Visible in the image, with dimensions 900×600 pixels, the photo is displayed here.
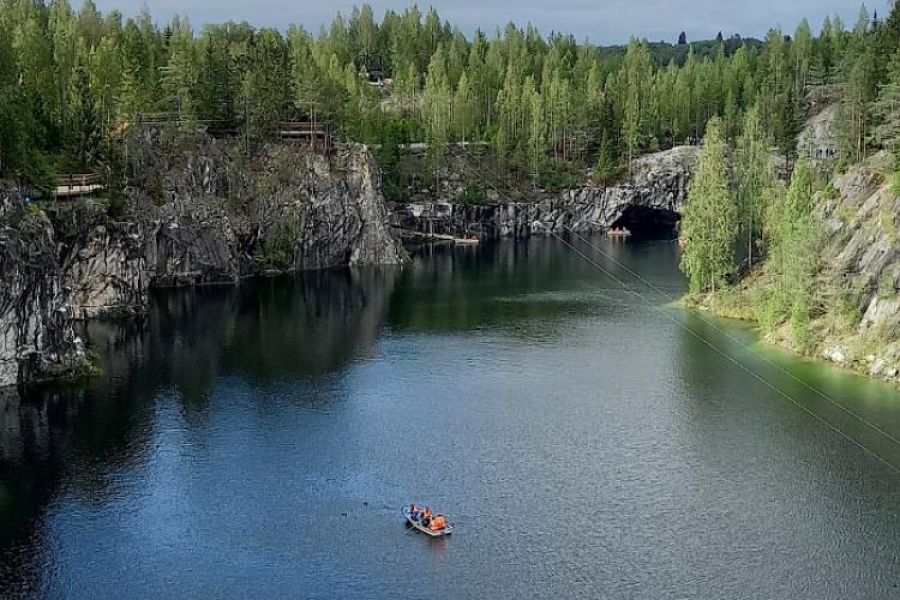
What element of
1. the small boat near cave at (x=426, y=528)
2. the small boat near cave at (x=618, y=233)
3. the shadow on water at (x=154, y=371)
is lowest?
the small boat near cave at (x=426, y=528)

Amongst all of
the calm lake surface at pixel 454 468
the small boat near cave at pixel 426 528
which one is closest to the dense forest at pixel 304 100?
the calm lake surface at pixel 454 468

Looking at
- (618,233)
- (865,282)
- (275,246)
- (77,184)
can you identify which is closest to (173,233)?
(275,246)

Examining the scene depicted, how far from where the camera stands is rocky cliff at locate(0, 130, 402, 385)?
78500 millimetres

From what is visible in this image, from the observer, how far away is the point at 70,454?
6600cm

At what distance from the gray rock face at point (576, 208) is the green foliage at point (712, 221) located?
7483 cm

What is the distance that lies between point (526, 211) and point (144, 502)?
5386 inches

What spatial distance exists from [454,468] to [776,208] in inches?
2234

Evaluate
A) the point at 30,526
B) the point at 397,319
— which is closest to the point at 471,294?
the point at 397,319

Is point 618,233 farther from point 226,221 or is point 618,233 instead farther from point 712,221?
point 712,221

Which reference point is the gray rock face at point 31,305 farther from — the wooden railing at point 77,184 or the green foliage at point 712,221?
the green foliage at point 712,221

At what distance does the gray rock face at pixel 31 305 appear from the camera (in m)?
75.9

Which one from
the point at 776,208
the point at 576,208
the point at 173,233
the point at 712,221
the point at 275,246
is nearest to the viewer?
the point at 776,208

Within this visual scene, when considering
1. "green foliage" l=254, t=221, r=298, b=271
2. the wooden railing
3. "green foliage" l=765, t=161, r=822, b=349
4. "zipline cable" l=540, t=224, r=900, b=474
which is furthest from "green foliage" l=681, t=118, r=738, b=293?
the wooden railing

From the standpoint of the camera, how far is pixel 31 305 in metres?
77.6
